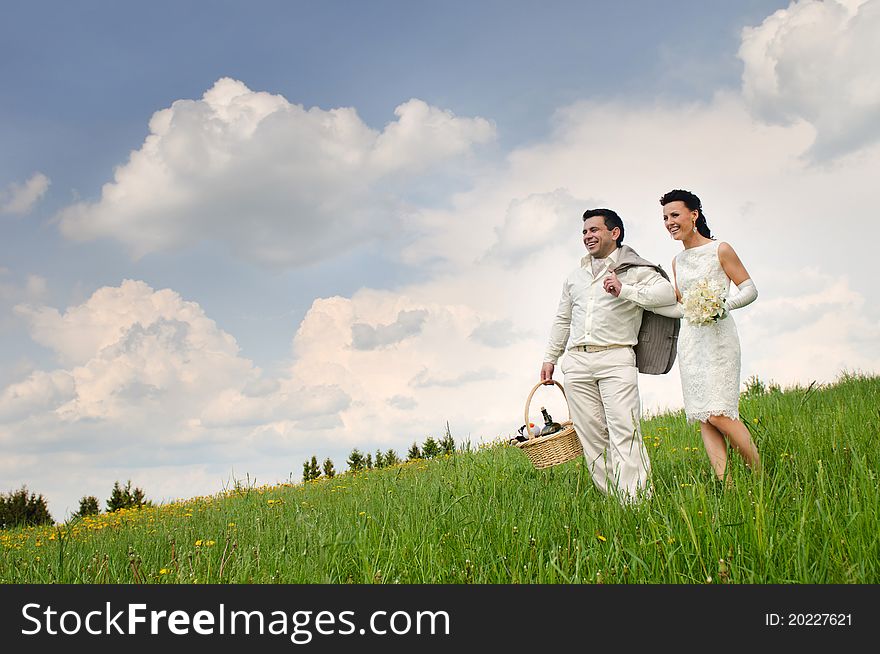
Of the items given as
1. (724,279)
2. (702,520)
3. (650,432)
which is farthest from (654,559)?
(650,432)

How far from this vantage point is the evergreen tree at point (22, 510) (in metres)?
14.6

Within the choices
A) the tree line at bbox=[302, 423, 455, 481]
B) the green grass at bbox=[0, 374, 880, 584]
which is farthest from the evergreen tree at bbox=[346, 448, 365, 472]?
the green grass at bbox=[0, 374, 880, 584]

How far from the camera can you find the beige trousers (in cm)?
612

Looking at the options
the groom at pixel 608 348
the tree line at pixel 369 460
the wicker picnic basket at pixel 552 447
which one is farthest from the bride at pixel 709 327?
the tree line at pixel 369 460

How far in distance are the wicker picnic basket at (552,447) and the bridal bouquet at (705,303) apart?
58.4 inches

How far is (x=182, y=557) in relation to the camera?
4.94m

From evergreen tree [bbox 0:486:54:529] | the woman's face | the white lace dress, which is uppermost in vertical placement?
the woman's face

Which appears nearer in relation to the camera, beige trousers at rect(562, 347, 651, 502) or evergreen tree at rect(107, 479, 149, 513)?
beige trousers at rect(562, 347, 651, 502)

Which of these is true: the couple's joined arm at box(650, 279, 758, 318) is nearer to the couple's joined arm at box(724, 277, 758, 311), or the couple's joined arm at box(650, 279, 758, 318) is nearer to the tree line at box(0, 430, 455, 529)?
the couple's joined arm at box(724, 277, 758, 311)

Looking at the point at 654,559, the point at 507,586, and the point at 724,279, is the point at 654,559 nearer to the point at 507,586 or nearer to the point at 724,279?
the point at 507,586

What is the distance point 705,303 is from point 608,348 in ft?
3.28

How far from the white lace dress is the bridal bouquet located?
0.10 meters

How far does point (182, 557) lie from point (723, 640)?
11.9 ft

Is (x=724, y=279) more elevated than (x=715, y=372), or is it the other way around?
(x=724, y=279)
